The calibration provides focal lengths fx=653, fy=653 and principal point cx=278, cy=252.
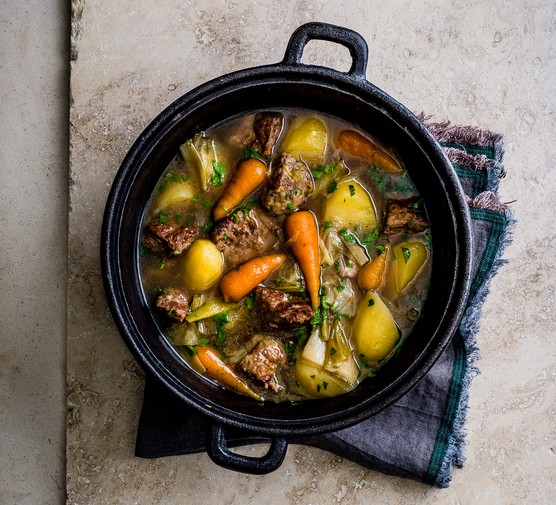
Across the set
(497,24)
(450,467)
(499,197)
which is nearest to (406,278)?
(499,197)

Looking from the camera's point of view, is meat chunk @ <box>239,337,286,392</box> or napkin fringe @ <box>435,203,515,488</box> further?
napkin fringe @ <box>435,203,515,488</box>

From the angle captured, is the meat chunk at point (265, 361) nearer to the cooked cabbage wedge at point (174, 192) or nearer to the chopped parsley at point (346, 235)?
the chopped parsley at point (346, 235)

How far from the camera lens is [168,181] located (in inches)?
90.5

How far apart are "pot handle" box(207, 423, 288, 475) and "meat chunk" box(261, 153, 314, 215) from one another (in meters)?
0.74

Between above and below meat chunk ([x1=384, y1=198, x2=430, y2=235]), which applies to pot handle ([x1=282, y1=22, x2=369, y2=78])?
above

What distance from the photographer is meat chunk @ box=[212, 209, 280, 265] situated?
2.20 meters

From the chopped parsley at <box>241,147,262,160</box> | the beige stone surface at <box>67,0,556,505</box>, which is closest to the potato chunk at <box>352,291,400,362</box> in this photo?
the beige stone surface at <box>67,0,556,505</box>

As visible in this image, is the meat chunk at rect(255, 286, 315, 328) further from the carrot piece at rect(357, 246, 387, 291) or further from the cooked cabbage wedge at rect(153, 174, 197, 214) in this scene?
the cooked cabbage wedge at rect(153, 174, 197, 214)

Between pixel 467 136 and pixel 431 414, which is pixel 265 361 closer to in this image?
pixel 431 414

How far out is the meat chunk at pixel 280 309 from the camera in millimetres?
2166

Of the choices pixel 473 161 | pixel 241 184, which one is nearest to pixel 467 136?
pixel 473 161

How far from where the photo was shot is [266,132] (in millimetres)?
2230

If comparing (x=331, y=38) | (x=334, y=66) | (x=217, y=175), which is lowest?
(x=217, y=175)

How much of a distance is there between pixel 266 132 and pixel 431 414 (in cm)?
122
